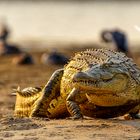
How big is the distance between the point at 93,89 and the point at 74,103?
47 centimetres

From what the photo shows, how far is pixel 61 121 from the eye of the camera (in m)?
8.99

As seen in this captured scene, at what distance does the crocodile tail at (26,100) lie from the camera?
10.0 meters

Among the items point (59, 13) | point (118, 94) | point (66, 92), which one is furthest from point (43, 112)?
point (59, 13)

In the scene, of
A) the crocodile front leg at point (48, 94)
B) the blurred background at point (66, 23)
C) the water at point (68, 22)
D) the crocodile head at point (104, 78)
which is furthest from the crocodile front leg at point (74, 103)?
the water at point (68, 22)

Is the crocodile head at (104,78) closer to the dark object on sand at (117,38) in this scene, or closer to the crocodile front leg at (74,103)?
the crocodile front leg at (74,103)

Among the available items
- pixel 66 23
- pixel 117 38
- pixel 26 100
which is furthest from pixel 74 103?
pixel 66 23

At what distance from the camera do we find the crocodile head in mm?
8617

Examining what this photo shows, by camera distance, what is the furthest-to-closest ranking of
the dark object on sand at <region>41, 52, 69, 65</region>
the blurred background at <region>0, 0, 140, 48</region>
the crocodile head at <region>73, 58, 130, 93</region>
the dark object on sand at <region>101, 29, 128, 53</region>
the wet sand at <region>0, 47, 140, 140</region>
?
1. the blurred background at <region>0, 0, 140, 48</region>
2. the dark object on sand at <region>101, 29, 128, 53</region>
3. the dark object on sand at <region>41, 52, 69, 65</region>
4. the crocodile head at <region>73, 58, 130, 93</region>
5. the wet sand at <region>0, 47, 140, 140</region>

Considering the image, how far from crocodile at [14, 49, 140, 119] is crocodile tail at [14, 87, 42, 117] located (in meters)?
0.10

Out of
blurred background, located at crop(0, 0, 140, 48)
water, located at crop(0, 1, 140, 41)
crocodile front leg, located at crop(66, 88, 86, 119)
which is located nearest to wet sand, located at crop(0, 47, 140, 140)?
crocodile front leg, located at crop(66, 88, 86, 119)

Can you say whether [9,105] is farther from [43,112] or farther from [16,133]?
[16,133]

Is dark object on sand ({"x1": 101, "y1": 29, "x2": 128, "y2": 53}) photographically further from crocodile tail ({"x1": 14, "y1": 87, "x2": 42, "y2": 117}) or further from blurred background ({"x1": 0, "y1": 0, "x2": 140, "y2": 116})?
crocodile tail ({"x1": 14, "y1": 87, "x2": 42, "y2": 117})

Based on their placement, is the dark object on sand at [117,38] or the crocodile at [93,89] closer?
the crocodile at [93,89]

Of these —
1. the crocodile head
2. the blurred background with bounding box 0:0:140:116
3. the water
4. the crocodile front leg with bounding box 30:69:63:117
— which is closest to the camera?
the crocodile head
